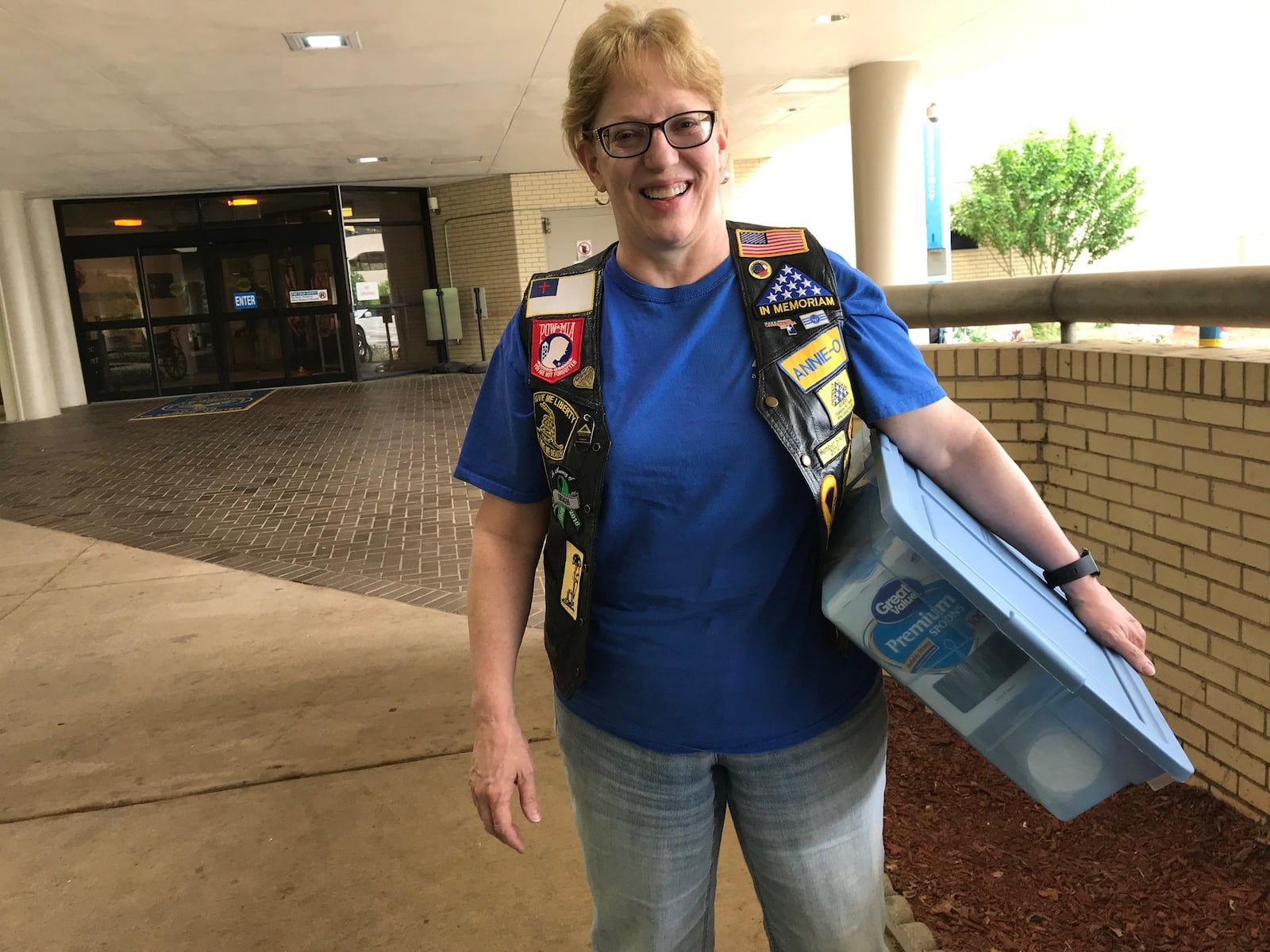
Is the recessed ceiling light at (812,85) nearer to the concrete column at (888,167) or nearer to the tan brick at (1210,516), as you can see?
the concrete column at (888,167)

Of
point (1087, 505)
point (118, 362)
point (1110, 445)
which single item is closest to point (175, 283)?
point (118, 362)

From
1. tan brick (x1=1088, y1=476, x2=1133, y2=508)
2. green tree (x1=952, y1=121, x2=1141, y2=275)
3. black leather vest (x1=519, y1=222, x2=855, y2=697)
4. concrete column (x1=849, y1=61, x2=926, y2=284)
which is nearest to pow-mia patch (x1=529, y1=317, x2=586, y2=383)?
black leather vest (x1=519, y1=222, x2=855, y2=697)

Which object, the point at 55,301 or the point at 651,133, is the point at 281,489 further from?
the point at 55,301

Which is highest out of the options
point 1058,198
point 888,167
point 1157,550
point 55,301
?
point 1058,198

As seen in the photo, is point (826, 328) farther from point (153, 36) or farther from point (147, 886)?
point (153, 36)

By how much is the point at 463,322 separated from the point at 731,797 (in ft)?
65.6

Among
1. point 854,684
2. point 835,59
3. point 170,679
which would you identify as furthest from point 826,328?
point 835,59

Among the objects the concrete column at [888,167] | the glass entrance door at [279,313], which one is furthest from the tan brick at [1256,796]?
the glass entrance door at [279,313]

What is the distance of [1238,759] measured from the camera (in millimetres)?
2934

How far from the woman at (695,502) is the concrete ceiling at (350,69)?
23.3 feet

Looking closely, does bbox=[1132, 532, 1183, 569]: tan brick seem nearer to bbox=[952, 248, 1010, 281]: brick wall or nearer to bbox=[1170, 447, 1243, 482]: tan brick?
bbox=[1170, 447, 1243, 482]: tan brick

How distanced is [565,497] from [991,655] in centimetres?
67

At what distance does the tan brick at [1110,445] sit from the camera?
3205 mm

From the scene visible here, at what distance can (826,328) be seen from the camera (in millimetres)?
1554
